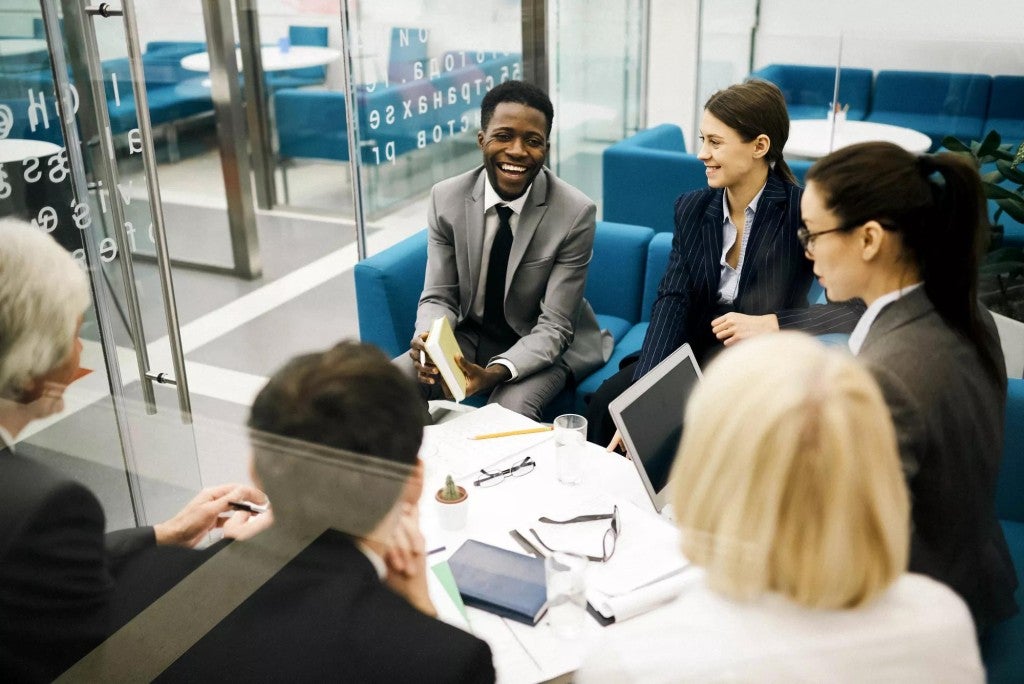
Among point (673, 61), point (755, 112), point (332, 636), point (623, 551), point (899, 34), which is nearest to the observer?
point (332, 636)

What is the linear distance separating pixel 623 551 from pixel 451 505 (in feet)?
1.06

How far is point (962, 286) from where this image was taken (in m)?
1.48

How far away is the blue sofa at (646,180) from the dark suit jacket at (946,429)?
254 centimetres

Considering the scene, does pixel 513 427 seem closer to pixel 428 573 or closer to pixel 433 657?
pixel 428 573

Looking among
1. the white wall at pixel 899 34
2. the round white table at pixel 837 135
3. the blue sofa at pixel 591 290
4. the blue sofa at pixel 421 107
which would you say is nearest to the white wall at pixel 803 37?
the white wall at pixel 899 34

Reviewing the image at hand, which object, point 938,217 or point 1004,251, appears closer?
point 938,217

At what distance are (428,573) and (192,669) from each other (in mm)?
387

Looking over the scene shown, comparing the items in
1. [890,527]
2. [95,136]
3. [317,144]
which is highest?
[95,136]

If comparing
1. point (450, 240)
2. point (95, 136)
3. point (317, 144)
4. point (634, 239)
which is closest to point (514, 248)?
point (450, 240)

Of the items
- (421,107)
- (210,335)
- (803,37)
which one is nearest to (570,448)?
(421,107)

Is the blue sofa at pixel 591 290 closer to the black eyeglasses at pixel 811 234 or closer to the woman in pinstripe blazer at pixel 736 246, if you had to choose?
the woman in pinstripe blazer at pixel 736 246

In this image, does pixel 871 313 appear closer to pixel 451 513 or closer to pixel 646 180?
pixel 451 513

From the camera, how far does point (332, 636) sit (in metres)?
1.18

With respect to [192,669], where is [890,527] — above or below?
above
